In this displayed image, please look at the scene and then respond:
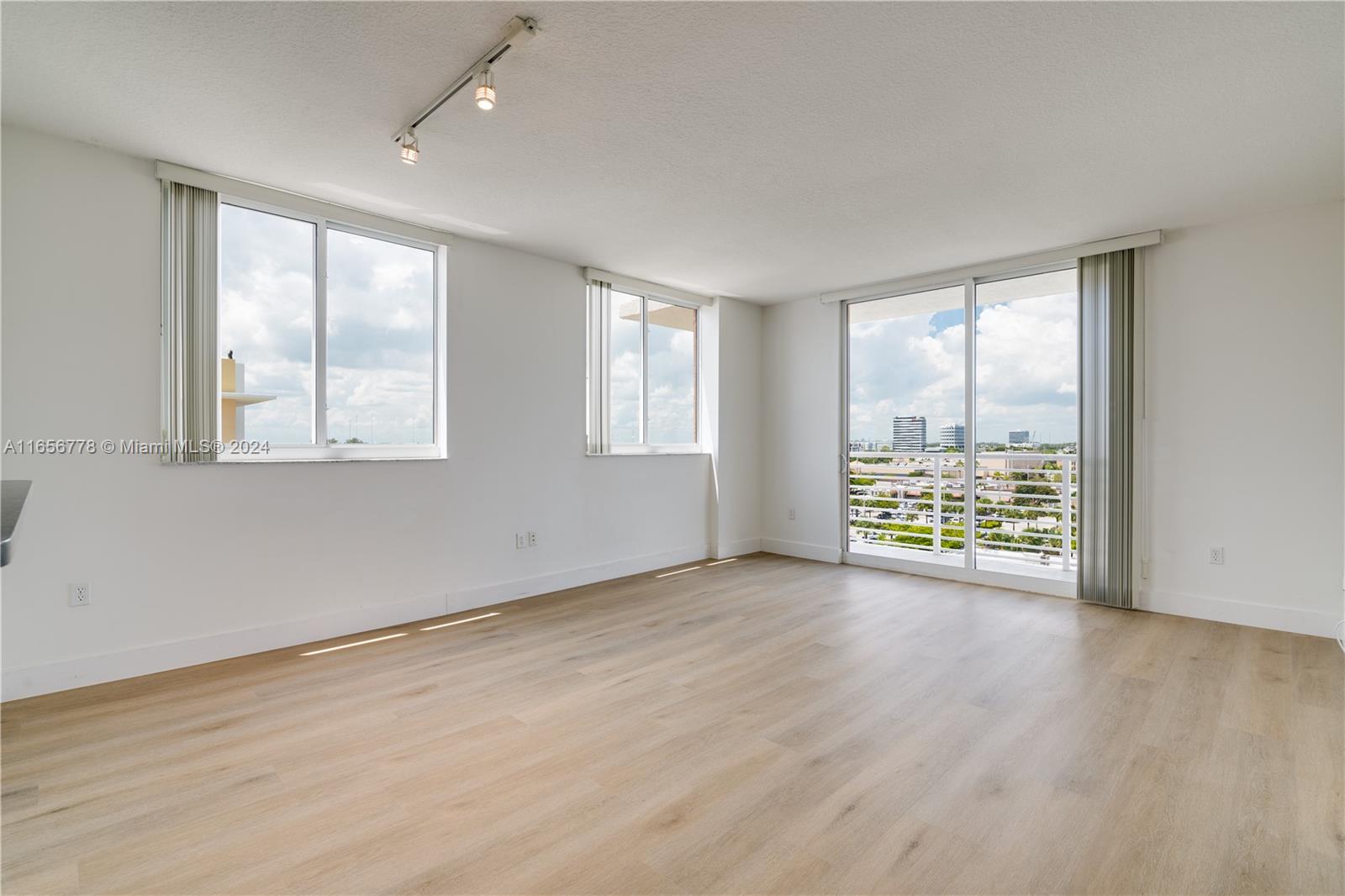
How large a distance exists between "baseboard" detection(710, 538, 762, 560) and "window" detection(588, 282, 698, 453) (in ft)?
3.53

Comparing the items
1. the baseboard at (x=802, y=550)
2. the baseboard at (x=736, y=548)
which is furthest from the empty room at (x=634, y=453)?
the baseboard at (x=736, y=548)

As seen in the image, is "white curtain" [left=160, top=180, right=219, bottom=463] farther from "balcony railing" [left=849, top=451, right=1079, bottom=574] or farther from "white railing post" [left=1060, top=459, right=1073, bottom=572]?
"white railing post" [left=1060, top=459, right=1073, bottom=572]

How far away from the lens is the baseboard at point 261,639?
2.91 m

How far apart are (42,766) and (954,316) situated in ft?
20.5

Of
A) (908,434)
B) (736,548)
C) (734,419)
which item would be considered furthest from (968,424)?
(736,548)

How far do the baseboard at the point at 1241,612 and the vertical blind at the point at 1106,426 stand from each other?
16cm

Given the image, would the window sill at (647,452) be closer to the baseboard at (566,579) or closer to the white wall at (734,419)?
the white wall at (734,419)

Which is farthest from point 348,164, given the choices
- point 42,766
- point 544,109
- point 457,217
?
point 42,766

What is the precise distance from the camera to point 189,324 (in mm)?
3324

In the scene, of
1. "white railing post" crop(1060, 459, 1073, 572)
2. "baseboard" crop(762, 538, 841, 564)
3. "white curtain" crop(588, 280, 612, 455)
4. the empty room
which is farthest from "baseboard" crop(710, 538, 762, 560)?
"white railing post" crop(1060, 459, 1073, 572)

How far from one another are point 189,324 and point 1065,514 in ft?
20.0

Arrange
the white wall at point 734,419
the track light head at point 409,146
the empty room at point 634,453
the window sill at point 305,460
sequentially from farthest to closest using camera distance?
1. the white wall at point 734,419
2. the window sill at point 305,460
3. the track light head at point 409,146
4. the empty room at point 634,453

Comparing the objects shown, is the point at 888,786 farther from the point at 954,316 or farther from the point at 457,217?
the point at 954,316

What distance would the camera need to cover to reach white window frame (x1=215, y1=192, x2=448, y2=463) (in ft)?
11.8
